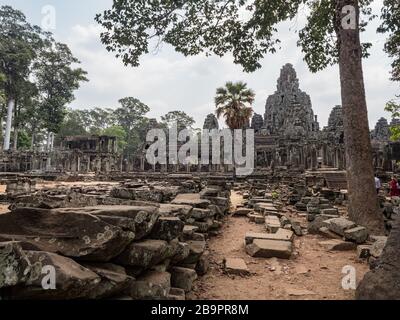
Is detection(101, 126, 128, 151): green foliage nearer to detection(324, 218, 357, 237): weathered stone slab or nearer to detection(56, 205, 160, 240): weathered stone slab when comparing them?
detection(324, 218, 357, 237): weathered stone slab

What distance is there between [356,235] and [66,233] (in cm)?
518

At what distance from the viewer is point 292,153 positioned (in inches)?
1112

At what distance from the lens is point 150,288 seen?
2750mm

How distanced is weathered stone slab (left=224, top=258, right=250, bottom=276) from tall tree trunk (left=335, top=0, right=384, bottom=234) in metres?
3.74

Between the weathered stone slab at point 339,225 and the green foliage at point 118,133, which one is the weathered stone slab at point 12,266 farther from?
the green foliage at point 118,133

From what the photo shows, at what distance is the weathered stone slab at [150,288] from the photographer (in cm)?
271

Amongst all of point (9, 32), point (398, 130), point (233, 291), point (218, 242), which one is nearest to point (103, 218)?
point (233, 291)

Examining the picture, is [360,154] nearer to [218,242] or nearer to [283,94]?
[218,242]

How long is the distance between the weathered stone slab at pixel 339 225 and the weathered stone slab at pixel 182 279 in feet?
12.5

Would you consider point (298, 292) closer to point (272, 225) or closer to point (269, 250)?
point (269, 250)

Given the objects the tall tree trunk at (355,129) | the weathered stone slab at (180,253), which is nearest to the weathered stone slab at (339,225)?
the tall tree trunk at (355,129)

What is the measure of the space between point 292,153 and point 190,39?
66.8 feet

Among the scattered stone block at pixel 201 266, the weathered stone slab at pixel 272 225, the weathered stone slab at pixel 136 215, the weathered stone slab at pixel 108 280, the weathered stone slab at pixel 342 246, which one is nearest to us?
the weathered stone slab at pixel 108 280

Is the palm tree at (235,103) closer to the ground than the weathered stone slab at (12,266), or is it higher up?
higher up
